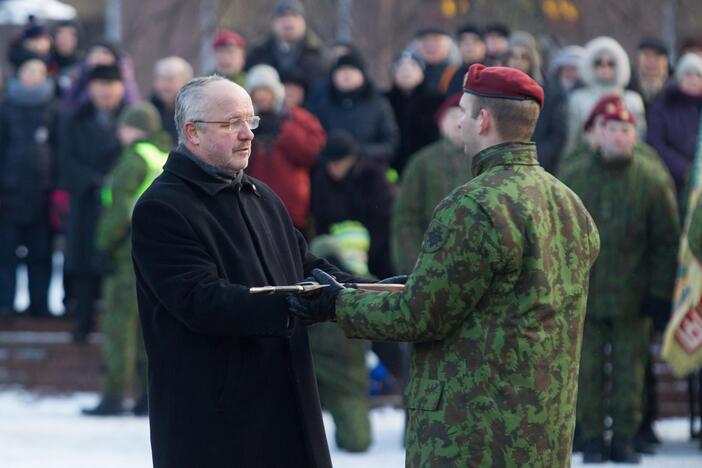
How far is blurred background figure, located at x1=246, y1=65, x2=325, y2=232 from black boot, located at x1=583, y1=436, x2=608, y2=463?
9.25 ft

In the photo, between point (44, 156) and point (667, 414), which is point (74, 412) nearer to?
point (44, 156)

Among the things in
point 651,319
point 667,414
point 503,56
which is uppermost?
point 503,56

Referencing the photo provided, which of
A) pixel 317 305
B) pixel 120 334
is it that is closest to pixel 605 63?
pixel 120 334

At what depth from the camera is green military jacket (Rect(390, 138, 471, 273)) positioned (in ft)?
32.3

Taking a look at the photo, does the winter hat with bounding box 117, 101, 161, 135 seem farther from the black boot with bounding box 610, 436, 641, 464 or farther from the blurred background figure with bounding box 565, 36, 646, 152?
the black boot with bounding box 610, 436, 641, 464

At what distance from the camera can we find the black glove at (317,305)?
16.7 feet

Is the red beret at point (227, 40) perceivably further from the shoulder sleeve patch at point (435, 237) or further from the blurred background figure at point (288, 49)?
the shoulder sleeve patch at point (435, 237)

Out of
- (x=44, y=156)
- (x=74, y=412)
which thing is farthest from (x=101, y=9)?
(x=74, y=412)

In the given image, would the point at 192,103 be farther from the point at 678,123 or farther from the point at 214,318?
the point at 678,123

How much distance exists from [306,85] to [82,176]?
6.32 feet

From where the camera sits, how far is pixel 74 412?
1167cm

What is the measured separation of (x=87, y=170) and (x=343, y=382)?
359 cm

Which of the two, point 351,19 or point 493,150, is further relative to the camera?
point 351,19

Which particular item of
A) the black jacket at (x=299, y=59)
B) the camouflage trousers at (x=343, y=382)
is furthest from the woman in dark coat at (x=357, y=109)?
the camouflage trousers at (x=343, y=382)
